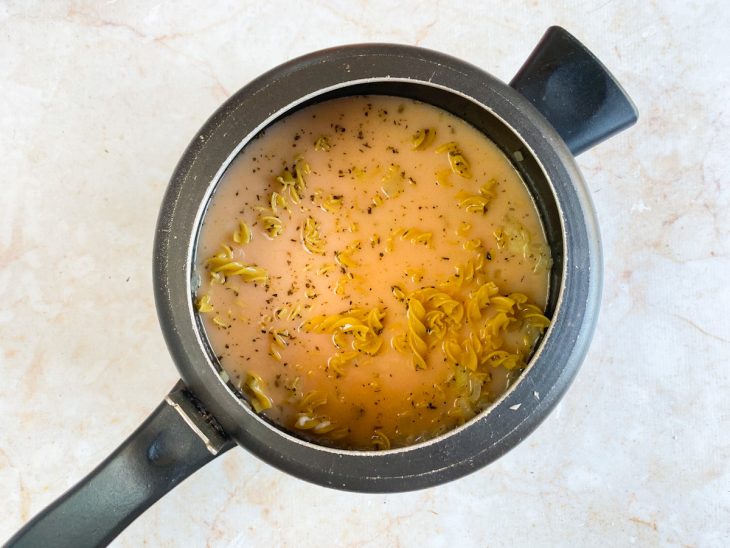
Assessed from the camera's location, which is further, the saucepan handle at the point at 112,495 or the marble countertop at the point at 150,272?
the marble countertop at the point at 150,272

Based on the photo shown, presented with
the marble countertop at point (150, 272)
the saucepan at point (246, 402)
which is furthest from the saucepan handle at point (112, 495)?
the marble countertop at point (150, 272)

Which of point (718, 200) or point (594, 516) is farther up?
point (718, 200)

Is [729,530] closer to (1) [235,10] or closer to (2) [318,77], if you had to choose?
(2) [318,77]

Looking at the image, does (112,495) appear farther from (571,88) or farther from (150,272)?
(571,88)

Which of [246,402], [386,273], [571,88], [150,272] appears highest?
[571,88]

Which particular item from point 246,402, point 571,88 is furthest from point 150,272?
point 571,88

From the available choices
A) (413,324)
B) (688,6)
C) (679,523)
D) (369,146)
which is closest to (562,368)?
(413,324)

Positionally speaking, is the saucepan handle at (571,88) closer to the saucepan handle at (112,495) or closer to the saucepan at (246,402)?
the saucepan at (246,402)
